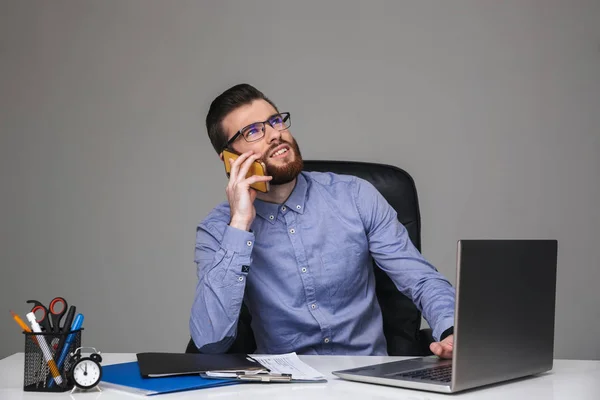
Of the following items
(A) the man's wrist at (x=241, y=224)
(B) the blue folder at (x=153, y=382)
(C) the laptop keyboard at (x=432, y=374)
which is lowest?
(B) the blue folder at (x=153, y=382)

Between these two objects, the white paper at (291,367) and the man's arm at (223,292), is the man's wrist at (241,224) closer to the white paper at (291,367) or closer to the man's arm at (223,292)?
the man's arm at (223,292)

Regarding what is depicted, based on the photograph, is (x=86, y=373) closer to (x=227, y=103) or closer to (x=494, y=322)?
(x=494, y=322)

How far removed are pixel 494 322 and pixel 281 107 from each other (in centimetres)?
237

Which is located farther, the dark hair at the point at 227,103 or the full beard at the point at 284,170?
the dark hair at the point at 227,103

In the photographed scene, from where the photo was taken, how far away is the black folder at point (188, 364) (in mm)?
1301

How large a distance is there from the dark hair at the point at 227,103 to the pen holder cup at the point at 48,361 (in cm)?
99

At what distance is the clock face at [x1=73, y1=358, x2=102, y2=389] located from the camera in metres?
1.20

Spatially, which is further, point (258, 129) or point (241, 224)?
point (258, 129)

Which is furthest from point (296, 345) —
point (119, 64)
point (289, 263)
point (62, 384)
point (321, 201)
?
point (119, 64)

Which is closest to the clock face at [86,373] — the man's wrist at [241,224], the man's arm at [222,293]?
the man's arm at [222,293]

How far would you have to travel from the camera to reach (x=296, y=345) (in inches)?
78.4

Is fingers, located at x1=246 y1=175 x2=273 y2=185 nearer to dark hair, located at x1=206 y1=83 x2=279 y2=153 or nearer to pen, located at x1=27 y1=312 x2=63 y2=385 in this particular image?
dark hair, located at x1=206 y1=83 x2=279 y2=153

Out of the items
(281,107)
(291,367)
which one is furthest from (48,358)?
(281,107)

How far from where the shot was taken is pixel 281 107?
3.45 meters
